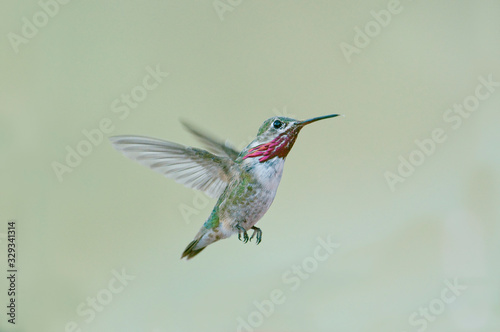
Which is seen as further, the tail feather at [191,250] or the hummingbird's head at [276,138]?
the tail feather at [191,250]

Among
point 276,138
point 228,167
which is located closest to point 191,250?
point 228,167

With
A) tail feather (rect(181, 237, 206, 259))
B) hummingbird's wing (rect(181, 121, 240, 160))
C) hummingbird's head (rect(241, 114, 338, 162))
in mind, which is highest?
hummingbird's wing (rect(181, 121, 240, 160))

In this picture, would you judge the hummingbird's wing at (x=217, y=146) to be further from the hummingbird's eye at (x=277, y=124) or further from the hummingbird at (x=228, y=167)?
the hummingbird's eye at (x=277, y=124)

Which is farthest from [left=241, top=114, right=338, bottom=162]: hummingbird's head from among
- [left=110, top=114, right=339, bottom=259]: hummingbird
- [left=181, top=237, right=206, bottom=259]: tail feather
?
[left=181, top=237, right=206, bottom=259]: tail feather

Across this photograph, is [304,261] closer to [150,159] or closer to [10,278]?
[150,159]

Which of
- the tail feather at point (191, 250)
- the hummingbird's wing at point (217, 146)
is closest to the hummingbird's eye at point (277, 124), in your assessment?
the hummingbird's wing at point (217, 146)

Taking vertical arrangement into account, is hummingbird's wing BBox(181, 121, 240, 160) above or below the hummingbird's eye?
above

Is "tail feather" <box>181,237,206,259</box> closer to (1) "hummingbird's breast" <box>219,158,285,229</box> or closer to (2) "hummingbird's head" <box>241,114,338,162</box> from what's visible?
(1) "hummingbird's breast" <box>219,158,285,229</box>

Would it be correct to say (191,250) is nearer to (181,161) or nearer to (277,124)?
(181,161)
